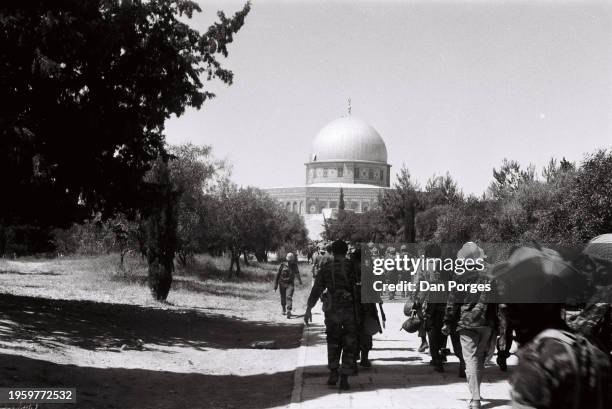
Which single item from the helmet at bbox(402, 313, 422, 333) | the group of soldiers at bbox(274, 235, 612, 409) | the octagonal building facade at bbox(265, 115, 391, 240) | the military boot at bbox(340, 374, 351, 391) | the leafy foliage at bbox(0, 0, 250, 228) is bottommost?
the military boot at bbox(340, 374, 351, 391)

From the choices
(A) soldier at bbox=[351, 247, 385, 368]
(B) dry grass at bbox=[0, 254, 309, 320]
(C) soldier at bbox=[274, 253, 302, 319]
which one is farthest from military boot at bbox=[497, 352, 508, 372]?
(B) dry grass at bbox=[0, 254, 309, 320]

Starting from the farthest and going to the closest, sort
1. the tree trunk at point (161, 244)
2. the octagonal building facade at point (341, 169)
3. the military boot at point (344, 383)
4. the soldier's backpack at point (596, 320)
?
1. the octagonal building facade at point (341, 169)
2. the tree trunk at point (161, 244)
3. the military boot at point (344, 383)
4. the soldier's backpack at point (596, 320)

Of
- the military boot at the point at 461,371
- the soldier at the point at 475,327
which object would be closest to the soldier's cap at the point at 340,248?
the soldier at the point at 475,327

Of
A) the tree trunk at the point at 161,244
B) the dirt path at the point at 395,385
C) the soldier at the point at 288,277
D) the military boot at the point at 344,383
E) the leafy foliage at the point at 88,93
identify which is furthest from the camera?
the tree trunk at the point at 161,244

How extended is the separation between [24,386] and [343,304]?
3.49 metres

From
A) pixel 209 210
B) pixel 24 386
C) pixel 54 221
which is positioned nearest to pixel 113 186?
pixel 54 221

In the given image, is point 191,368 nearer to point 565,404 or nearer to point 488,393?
point 488,393

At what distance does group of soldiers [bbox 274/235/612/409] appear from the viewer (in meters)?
2.18

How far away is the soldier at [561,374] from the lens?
7.07 feet

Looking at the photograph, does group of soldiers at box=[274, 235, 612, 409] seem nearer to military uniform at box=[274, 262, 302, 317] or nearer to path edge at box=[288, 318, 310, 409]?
path edge at box=[288, 318, 310, 409]

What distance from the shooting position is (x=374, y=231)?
53344mm

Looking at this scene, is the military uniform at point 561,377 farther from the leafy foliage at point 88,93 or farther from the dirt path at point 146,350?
the leafy foliage at point 88,93

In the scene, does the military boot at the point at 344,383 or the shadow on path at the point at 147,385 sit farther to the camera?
the military boot at the point at 344,383

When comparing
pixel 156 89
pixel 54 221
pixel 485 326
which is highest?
pixel 156 89
